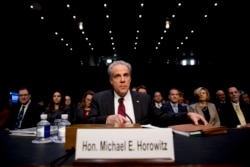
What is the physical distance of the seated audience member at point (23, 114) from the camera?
12.2 feet

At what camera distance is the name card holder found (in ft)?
2.56

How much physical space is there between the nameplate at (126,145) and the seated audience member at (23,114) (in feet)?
10.7

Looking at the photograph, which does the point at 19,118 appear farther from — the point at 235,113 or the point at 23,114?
the point at 235,113

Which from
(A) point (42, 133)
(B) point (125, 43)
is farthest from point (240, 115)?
(B) point (125, 43)

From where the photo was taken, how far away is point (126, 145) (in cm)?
80

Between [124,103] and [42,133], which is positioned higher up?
[124,103]

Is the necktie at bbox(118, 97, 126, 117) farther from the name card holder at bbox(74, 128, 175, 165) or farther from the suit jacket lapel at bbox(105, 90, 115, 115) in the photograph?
the name card holder at bbox(74, 128, 175, 165)

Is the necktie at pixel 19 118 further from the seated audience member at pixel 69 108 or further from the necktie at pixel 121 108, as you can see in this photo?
the necktie at pixel 121 108

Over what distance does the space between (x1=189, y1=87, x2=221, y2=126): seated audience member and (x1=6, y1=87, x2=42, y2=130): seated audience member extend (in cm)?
266

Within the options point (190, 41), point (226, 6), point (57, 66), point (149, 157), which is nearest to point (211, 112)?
point (149, 157)

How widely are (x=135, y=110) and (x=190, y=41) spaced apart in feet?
32.1

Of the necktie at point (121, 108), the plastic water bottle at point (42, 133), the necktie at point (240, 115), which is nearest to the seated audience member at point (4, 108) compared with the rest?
the necktie at point (121, 108)

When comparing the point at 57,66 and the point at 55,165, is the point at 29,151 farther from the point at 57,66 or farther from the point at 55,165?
the point at 57,66

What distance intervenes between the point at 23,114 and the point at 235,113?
12.0ft
